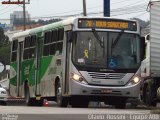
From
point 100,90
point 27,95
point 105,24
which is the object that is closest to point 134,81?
point 100,90

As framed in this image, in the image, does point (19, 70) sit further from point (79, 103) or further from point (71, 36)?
point (71, 36)

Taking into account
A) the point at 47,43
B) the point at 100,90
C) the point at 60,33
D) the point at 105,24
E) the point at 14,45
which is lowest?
the point at 100,90

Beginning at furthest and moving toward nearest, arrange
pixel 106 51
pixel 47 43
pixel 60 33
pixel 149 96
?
1. pixel 149 96
2. pixel 47 43
3. pixel 60 33
4. pixel 106 51

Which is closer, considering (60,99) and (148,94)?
(60,99)

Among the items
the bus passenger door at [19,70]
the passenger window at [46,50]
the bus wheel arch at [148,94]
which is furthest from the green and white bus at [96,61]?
the bus passenger door at [19,70]

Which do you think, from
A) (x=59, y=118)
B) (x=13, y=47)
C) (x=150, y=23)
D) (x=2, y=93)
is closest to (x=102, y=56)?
(x=150, y=23)

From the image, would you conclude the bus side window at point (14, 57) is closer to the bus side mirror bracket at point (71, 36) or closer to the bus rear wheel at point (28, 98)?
the bus rear wheel at point (28, 98)

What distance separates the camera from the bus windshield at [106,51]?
2394cm

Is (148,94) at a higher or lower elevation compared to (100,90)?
lower

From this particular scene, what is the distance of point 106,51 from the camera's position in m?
24.1

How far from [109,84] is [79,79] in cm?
116

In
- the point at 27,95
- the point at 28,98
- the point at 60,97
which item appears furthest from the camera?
the point at 27,95

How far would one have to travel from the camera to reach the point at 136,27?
82.2 feet

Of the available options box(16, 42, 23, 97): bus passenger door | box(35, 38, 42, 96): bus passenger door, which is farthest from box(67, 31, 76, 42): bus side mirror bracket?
box(16, 42, 23, 97): bus passenger door
